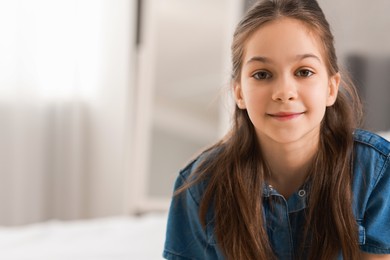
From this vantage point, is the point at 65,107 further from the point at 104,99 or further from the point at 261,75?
the point at 261,75

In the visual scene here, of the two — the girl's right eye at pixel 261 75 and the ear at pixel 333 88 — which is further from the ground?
the girl's right eye at pixel 261 75

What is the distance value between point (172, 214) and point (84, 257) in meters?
0.45

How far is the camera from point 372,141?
1213mm

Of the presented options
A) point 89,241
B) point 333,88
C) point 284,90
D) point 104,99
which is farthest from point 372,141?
point 104,99

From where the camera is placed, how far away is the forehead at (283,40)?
3.55 feet

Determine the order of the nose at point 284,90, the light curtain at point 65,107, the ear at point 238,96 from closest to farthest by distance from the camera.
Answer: the nose at point 284,90, the ear at point 238,96, the light curtain at point 65,107

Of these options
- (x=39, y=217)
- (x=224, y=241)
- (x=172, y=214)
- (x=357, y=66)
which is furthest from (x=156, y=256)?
(x=39, y=217)

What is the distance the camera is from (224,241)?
121 cm

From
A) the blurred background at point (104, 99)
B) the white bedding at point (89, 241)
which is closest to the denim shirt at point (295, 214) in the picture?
the white bedding at point (89, 241)

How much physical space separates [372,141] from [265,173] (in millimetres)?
217

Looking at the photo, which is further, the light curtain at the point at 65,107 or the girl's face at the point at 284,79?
the light curtain at the point at 65,107

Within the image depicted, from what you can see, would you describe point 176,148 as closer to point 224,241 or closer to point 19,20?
point 19,20

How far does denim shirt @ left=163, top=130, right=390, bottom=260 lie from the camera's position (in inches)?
45.9

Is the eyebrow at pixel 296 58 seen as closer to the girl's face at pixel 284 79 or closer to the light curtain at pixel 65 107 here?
the girl's face at pixel 284 79
